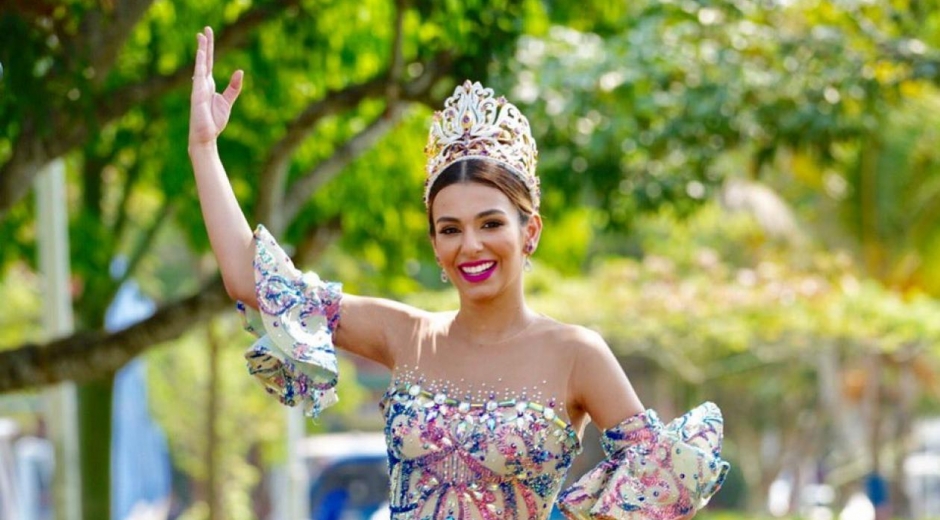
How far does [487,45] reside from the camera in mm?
7570

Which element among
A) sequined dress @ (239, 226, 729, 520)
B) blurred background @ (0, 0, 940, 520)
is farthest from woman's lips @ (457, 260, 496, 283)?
blurred background @ (0, 0, 940, 520)

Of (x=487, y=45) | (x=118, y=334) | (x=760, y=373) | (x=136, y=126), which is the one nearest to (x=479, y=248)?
(x=487, y=45)

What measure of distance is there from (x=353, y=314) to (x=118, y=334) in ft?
18.7

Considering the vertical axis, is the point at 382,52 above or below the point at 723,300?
below

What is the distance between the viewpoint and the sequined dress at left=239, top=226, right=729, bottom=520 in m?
3.88

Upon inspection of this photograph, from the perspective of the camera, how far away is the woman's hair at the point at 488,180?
A: 3.99 m

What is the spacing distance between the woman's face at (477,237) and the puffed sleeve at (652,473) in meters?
0.40

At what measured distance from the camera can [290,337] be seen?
4.00m

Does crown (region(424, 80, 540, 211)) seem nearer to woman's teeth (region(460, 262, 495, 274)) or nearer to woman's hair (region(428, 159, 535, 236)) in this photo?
woman's hair (region(428, 159, 535, 236))

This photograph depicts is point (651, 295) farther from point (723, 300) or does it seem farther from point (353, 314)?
point (353, 314)

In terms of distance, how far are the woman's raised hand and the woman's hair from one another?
18.7 inches

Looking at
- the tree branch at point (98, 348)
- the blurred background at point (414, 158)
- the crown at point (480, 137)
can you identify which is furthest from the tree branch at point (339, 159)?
the crown at point (480, 137)

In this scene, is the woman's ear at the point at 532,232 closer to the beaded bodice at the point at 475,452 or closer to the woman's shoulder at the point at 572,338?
the woman's shoulder at the point at 572,338

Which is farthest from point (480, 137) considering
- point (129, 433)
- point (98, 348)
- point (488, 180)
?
point (129, 433)
